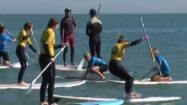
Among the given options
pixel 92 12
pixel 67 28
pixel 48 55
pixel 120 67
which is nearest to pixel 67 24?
pixel 67 28

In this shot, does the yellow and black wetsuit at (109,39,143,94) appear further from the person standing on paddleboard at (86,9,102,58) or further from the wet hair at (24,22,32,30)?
the person standing on paddleboard at (86,9,102,58)

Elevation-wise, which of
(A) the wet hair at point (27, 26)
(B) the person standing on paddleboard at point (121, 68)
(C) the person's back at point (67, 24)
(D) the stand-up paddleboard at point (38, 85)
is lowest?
(D) the stand-up paddleboard at point (38, 85)

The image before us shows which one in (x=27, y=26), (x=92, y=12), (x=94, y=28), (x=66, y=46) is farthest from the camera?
(x=94, y=28)

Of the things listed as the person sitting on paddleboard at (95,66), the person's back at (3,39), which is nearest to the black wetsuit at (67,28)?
the person's back at (3,39)

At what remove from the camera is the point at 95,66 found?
778 inches

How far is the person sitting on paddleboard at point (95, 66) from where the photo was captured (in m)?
19.5

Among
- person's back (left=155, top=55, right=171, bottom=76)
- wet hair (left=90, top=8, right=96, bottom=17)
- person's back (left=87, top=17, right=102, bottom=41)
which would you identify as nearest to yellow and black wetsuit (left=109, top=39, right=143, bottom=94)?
person's back (left=155, top=55, right=171, bottom=76)

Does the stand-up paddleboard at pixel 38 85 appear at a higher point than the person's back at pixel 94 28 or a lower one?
lower

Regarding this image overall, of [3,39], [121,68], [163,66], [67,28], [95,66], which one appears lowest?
[95,66]

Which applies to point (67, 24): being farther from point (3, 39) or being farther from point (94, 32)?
point (3, 39)

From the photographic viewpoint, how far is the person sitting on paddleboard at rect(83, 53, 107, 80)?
63.9 feet

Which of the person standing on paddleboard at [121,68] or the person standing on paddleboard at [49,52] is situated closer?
the person standing on paddleboard at [49,52]

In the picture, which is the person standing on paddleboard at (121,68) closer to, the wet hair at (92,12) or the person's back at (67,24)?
the wet hair at (92,12)

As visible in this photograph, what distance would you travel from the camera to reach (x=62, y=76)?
2045 cm
